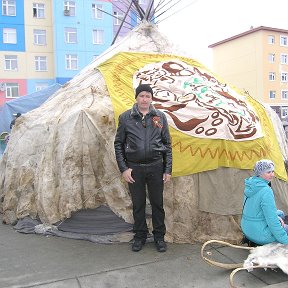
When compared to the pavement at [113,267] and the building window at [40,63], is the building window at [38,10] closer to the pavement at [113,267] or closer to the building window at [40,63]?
the building window at [40,63]

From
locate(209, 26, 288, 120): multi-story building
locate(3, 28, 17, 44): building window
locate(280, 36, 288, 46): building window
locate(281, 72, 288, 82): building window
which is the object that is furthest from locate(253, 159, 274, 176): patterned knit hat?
locate(280, 36, 288, 46): building window

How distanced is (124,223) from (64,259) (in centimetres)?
91

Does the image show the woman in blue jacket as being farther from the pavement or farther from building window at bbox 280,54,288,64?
building window at bbox 280,54,288,64

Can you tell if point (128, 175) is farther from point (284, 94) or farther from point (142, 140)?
point (284, 94)

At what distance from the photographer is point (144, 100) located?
13.4ft

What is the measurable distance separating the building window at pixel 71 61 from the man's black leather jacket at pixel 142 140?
1148 inches

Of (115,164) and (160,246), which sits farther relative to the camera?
(115,164)

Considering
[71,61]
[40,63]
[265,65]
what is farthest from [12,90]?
[265,65]

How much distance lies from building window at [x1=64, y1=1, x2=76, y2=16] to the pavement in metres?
29.8

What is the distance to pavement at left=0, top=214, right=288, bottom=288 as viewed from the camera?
3.50m

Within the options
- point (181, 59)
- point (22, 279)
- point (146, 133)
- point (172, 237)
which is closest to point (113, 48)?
point (181, 59)

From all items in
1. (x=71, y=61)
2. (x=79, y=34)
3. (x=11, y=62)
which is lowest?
(x=11, y=62)

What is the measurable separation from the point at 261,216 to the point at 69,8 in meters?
31.6

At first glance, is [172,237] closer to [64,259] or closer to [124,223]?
[124,223]
